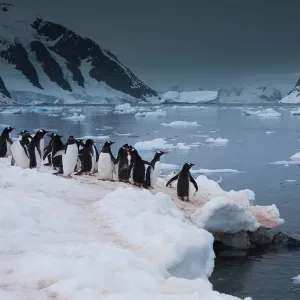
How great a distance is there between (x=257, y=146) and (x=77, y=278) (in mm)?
27104

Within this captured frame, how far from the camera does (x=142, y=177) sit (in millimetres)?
12336

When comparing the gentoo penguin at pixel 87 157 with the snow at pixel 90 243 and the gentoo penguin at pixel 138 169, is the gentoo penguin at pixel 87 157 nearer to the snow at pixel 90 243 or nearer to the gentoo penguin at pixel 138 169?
the gentoo penguin at pixel 138 169

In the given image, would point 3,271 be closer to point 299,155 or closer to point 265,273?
point 265,273

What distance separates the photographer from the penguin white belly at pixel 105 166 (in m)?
12.2

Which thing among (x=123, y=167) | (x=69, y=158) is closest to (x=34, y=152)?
(x=69, y=158)

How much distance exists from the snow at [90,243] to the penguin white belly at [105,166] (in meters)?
1.80

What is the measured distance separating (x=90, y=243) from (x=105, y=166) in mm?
6404

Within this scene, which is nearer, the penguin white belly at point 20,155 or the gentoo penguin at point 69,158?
the gentoo penguin at point 69,158

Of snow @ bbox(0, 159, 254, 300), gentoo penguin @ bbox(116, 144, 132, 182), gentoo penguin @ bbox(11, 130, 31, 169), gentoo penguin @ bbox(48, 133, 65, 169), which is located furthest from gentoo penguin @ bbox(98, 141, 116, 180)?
snow @ bbox(0, 159, 254, 300)

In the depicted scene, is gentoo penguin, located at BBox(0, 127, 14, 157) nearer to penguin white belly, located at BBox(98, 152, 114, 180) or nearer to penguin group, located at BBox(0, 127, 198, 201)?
penguin group, located at BBox(0, 127, 198, 201)

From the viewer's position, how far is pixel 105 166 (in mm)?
12242

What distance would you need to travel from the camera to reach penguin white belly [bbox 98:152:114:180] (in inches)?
481

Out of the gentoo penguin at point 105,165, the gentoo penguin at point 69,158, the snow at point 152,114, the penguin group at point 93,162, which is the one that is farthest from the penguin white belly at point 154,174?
the snow at point 152,114

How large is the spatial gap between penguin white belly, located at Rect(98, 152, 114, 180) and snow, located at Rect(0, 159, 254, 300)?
1.80 metres
